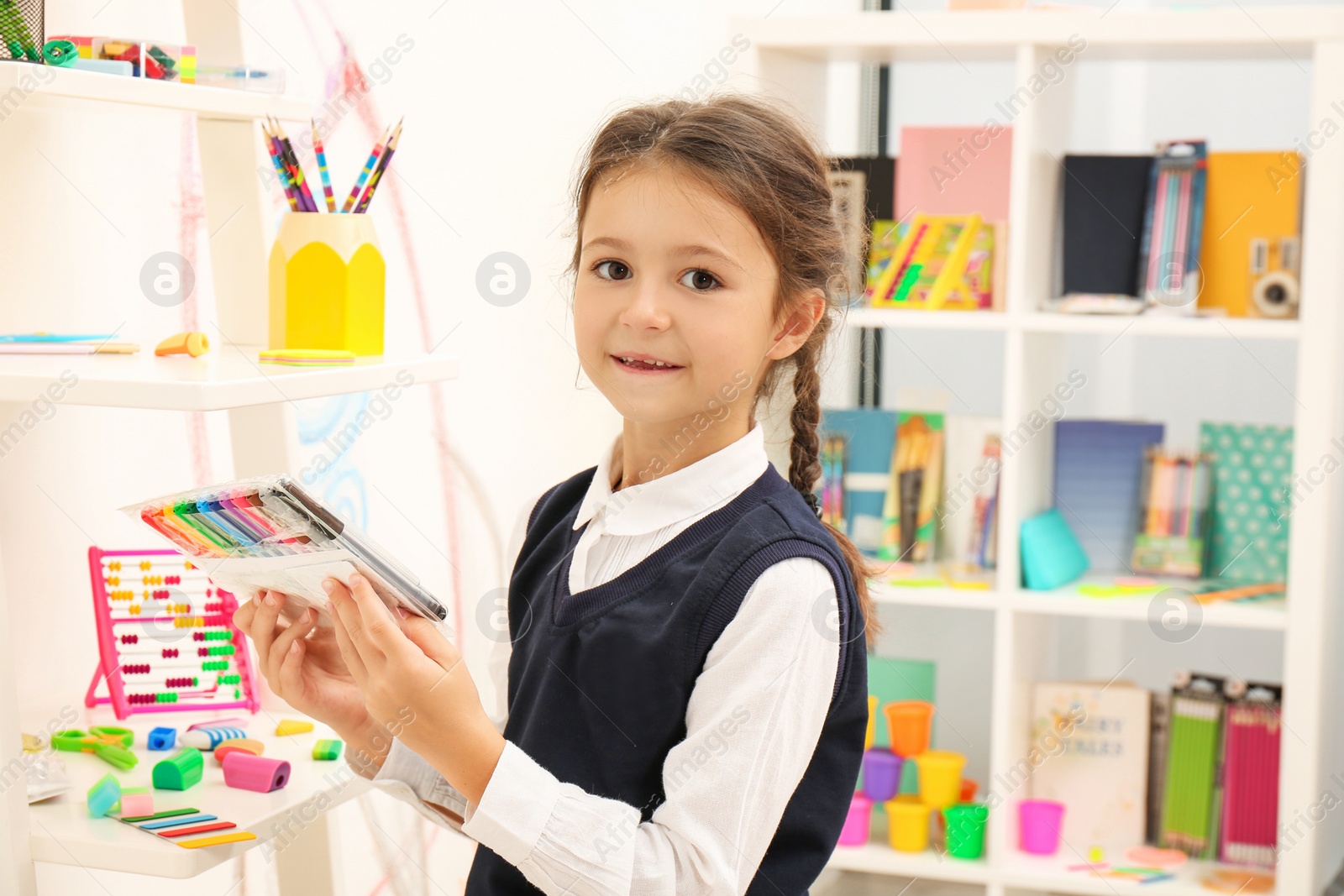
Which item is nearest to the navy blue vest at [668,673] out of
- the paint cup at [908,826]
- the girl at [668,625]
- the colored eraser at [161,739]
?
the girl at [668,625]

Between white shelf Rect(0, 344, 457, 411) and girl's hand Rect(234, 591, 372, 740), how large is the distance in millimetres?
172

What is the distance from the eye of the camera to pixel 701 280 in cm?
98

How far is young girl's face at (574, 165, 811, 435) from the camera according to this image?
0.96 meters

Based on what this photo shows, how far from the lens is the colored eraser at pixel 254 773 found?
109cm

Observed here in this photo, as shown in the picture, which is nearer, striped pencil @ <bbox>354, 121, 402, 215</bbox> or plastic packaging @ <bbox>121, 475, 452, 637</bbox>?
plastic packaging @ <bbox>121, 475, 452, 637</bbox>

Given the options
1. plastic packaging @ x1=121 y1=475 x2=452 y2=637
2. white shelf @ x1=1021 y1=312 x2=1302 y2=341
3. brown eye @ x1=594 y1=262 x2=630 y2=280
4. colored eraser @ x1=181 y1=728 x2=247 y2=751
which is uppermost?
brown eye @ x1=594 y1=262 x2=630 y2=280

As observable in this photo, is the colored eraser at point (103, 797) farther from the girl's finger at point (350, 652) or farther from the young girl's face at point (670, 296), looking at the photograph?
the young girl's face at point (670, 296)

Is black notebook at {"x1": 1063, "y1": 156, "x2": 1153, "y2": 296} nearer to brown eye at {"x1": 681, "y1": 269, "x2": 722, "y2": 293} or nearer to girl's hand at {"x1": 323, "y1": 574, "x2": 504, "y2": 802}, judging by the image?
Result: brown eye at {"x1": 681, "y1": 269, "x2": 722, "y2": 293}

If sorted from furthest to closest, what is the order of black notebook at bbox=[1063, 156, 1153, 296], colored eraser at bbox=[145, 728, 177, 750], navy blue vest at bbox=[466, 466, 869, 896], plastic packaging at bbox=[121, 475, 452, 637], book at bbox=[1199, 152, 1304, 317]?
black notebook at bbox=[1063, 156, 1153, 296] → book at bbox=[1199, 152, 1304, 317] → colored eraser at bbox=[145, 728, 177, 750] → navy blue vest at bbox=[466, 466, 869, 896] → plastic packaging at bbox=[121, 475, 452, 637]

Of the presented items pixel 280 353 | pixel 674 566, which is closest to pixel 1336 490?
pixel 674 566

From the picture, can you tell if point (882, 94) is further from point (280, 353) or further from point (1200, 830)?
point (280, 353)

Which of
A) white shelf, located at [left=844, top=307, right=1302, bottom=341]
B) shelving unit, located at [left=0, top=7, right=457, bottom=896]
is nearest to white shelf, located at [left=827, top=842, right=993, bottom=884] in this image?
white shelf, located at [left=844, top=307, right=1302, bottom=341]

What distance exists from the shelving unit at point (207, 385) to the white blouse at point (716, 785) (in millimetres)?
271

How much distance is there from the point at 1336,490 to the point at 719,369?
1365 millimetres
